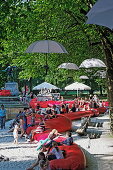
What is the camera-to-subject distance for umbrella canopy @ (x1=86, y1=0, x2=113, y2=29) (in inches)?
201

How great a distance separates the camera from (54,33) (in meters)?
17.6

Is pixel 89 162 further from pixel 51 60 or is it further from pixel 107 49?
pixel 51 60

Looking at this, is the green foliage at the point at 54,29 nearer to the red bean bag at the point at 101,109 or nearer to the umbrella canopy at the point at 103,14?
the umbrella canopy at the point at 103,14

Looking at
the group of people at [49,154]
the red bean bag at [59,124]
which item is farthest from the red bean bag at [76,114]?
the group of people at [49,154]

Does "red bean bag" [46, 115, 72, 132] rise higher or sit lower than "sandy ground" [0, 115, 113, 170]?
higher

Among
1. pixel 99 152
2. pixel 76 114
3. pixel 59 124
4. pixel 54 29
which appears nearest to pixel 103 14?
pixel 99 152

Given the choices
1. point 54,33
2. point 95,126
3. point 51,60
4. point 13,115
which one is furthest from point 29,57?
point 13,115

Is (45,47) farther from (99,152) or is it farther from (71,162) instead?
(71,162)

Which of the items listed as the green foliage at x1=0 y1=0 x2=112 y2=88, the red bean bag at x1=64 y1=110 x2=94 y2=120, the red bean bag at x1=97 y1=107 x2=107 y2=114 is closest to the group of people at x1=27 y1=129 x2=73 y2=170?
the green foliage at x1=0 y1=0 x2=112 y2=88

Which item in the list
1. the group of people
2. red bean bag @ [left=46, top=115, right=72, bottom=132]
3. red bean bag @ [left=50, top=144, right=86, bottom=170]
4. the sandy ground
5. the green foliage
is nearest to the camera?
the group of people

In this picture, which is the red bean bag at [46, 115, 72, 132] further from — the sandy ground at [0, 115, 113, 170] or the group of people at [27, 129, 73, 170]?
the group of people at [27, 129, 73, 170]

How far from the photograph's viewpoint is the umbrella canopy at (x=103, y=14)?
512cm

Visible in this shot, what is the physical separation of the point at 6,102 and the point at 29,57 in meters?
10.4

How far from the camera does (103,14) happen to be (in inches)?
205
